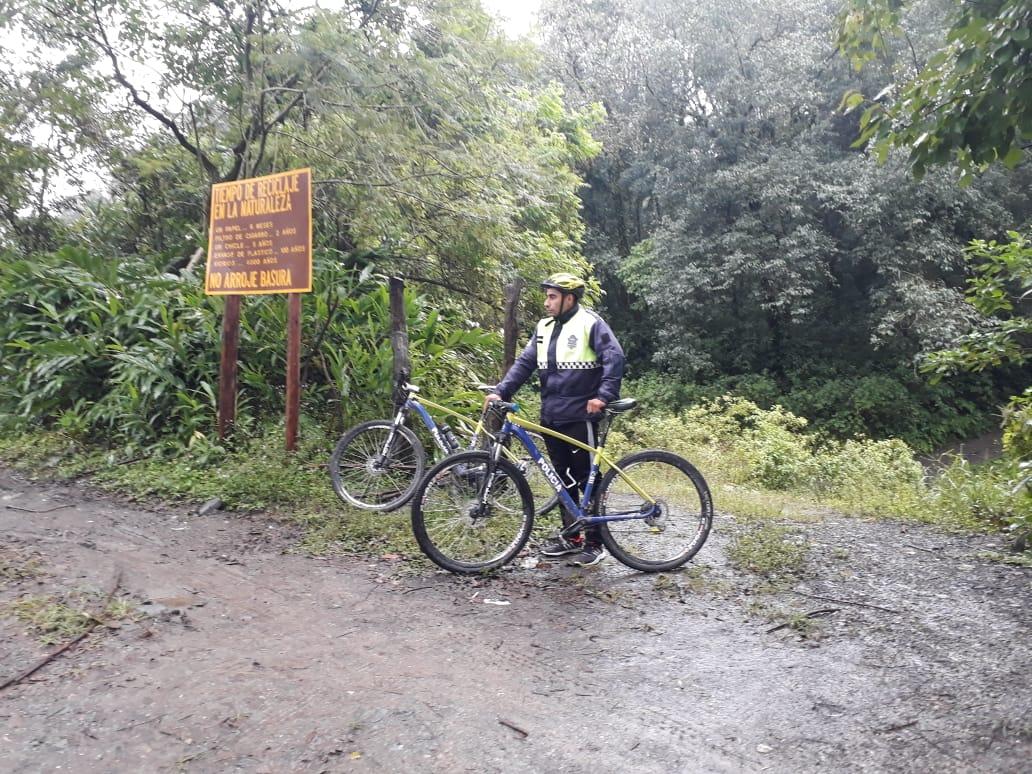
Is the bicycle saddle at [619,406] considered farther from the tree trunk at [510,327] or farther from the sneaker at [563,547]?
the tree trunk at [510,327]

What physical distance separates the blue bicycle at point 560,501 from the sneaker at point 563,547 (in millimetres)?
103

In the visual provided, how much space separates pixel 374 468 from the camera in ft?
20.9

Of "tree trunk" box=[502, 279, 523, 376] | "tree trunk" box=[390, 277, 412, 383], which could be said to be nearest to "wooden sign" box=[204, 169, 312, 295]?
"tree trunk" box=[390, 277, 412, 383]

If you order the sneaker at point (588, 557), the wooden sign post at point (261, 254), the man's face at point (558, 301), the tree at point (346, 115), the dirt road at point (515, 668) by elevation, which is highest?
the tree at point (346, 115)

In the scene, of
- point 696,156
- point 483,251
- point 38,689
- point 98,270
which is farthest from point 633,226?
point 38,689

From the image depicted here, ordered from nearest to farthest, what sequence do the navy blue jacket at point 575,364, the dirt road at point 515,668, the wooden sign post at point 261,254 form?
the dirt road at point 515,668, the navy blue jacket at point 575,364, the wooden sign post at point 261,254

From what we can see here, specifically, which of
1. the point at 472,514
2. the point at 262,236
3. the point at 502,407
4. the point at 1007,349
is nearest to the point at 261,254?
the point at 262,236

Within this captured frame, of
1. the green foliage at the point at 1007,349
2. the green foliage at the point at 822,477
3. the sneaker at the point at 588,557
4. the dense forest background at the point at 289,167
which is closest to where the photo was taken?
the sneaker at the point at 588,557

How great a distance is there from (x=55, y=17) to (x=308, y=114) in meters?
2.91

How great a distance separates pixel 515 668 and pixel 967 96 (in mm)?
3639

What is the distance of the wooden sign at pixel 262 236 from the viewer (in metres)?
6.90

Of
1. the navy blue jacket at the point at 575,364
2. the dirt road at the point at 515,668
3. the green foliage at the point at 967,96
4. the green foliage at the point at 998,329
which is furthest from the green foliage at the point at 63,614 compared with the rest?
the green foliage at the point at 998,329

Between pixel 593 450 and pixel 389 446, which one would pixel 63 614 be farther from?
pixel 593 450

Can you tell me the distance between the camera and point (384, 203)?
860 centimetres
